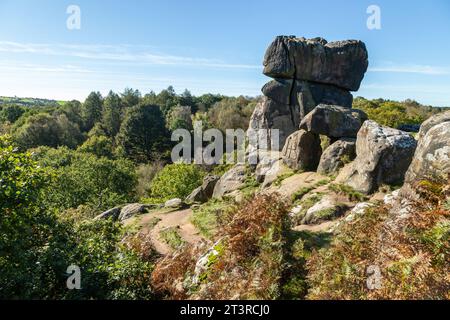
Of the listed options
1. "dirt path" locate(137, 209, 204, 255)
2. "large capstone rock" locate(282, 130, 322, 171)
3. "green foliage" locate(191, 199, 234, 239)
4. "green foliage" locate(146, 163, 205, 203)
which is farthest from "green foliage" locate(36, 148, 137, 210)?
"large capstone rock" locate(282, 130, 322, 171)

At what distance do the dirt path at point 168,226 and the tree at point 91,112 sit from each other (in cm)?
6436

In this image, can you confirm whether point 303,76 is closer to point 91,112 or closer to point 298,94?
point 298,94

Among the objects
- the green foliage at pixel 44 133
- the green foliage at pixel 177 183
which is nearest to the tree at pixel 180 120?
the green foliage at pixel 44 133

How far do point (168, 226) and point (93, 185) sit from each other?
14.6 metres

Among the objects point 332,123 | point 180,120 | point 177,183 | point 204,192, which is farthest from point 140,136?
point 332,123

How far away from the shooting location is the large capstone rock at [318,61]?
96.3ft

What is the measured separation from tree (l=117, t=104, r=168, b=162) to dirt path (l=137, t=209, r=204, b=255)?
35259 millimetres

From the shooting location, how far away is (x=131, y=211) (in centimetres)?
2372

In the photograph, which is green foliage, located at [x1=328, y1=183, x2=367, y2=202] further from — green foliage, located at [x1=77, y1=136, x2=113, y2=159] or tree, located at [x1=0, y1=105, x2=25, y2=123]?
tree, located at [x1=0, y1=105, x2=25, y2=123]

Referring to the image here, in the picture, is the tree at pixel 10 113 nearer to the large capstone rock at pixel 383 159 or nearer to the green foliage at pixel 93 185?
the green foliage at pixel 93 185

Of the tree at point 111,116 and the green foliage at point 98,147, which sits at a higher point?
the tree at point 111,116

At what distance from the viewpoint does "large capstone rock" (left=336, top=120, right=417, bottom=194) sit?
14.6m

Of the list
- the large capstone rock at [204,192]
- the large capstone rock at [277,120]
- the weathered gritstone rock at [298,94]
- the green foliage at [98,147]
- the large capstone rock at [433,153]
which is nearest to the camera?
the large capstone rock at [433,153]
